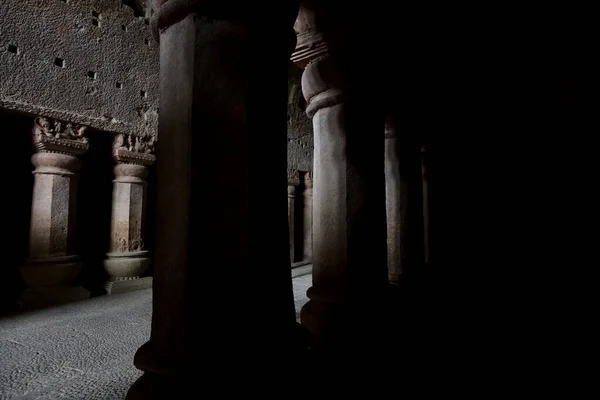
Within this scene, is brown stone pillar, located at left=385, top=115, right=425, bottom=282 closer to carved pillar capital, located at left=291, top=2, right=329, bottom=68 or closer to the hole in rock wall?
carved pillar capital, located at left=291, top=2, right=329, bottom=68

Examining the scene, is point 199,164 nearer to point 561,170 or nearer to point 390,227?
point 390,227

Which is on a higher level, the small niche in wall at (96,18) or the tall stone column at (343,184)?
the small niche in wall at (96,18)

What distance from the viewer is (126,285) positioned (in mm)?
4730

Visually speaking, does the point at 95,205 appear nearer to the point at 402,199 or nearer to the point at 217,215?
the point at 402,199

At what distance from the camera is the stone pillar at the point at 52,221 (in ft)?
13.1

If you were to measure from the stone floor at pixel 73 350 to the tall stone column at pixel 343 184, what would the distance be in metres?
1.16

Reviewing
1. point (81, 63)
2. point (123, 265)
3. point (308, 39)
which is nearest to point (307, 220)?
point (123, 265)

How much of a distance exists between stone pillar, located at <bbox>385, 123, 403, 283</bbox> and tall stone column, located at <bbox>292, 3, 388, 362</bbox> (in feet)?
3.21

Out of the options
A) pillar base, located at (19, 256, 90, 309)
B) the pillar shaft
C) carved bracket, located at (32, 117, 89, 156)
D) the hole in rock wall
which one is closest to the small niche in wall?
the hole in rock wall

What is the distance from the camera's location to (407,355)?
1.87 m

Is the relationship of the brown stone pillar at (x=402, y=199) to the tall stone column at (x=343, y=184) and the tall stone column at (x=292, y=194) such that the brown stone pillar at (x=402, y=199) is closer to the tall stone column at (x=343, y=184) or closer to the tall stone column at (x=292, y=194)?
the tall stone column at (x=343, y=184)

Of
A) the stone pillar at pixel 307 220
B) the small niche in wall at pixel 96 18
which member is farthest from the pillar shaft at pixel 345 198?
the stone pillar at pixel 307 220

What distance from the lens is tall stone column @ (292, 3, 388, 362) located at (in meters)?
2.00

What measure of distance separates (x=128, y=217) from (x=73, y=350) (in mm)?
2887
